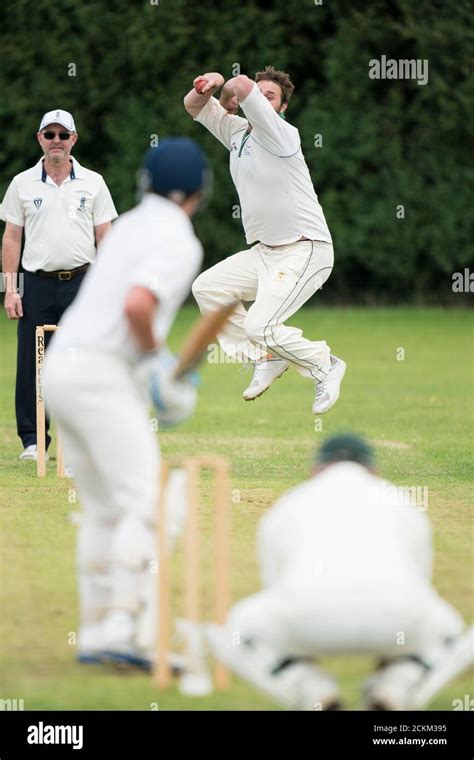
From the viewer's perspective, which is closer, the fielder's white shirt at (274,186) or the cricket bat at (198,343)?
the cricket bat at (198,343)

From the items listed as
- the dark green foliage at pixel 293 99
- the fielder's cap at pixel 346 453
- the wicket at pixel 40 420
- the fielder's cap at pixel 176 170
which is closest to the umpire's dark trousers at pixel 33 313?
the wicket at pixel 40 420

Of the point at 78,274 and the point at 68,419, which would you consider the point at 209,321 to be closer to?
the point at 68,419

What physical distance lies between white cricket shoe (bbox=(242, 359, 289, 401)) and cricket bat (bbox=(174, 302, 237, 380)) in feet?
17.3

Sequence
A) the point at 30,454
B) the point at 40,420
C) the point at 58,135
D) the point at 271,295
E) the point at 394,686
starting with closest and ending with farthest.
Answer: the point at 394,686 < the point at 40,420 < the point at 58,135 < the point at 271,295 < the point at 30,454

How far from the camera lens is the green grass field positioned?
5.34 metres

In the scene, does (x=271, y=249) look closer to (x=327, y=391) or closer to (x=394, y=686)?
(x=327, y=391)

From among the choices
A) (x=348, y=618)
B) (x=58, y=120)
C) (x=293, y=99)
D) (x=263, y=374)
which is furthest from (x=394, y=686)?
(x=293, y=99)

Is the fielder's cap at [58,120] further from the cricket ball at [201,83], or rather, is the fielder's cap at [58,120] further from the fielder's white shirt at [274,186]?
the fielder's white shirt at [274,186]

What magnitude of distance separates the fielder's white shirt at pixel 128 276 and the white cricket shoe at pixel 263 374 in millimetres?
5274

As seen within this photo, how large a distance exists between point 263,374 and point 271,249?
923mm

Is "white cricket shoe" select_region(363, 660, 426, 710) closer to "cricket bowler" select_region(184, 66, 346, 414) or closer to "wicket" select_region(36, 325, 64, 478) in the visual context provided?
"wicket" select_region(36, 325, 64, 478)

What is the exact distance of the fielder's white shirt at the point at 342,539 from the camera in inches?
182

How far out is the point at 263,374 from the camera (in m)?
10.7

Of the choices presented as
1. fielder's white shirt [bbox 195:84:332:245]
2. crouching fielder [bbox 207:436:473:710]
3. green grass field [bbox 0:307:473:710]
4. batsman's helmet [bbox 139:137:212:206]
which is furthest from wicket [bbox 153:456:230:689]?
fielder's white shirt [bbox 195:84:332:245]
